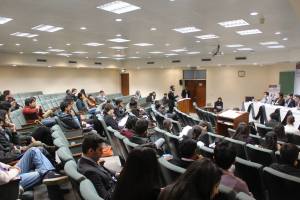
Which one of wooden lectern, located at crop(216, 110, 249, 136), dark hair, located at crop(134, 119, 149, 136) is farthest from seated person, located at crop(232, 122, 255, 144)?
wooden lectern, located at crop(216, 110, 249, 136)

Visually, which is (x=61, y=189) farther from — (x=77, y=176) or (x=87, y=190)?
(x=87, y=190)

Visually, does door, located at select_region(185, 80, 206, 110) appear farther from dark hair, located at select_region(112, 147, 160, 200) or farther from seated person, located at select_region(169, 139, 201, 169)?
dark hair, located at select_region(112, 147, 160, 200)

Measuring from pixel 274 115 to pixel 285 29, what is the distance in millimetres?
2610

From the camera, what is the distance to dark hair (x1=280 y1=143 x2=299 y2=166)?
281cm

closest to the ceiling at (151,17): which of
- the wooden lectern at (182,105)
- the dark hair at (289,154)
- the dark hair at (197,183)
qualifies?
the dark hair at (289,154)

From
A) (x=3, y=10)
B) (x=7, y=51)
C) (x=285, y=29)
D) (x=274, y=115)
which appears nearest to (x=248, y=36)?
(x=285, y=29)

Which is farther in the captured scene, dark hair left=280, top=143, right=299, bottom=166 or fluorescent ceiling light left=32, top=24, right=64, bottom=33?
fluorescent ceiling light left=32, top=24, right=64, bottom=33

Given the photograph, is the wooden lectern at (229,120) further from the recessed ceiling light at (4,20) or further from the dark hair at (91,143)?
the recessed ceiling light at (4,20)

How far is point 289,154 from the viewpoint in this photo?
9.24ft

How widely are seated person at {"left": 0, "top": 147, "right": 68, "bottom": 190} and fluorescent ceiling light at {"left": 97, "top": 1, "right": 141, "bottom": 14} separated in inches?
131

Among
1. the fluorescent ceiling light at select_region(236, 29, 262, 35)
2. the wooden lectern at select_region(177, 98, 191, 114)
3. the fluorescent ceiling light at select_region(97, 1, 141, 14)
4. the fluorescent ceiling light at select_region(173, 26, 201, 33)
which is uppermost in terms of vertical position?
the fluorescent ceiling light at select_region(97, 1, 141, 14)

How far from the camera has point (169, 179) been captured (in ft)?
8.20

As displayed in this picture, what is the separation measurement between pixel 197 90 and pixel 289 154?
16380 millimetres

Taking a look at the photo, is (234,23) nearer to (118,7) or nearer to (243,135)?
(118,7)
